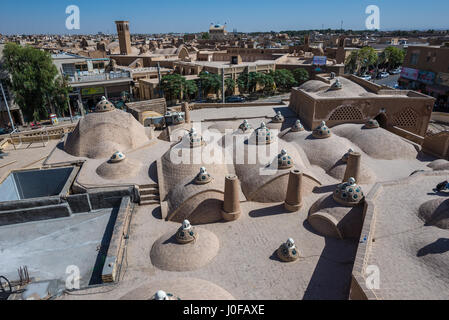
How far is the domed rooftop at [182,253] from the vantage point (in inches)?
479

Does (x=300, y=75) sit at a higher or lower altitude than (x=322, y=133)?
higher

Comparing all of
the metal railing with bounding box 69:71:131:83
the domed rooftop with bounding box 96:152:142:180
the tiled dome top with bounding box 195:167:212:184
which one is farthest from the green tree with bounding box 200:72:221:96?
the tiled dome top with bounding box 195:167:212:184

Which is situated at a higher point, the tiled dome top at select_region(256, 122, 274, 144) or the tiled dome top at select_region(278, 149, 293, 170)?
the tiled dome top at select_region(256, 122, 274, 144)

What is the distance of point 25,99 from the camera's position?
93.4 ft

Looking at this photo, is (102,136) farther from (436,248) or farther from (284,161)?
(436,248)

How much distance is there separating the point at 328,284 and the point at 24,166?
1981 centimetres

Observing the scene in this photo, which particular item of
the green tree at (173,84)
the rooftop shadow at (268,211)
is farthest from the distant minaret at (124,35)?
the rooftop shadow at (268,211)

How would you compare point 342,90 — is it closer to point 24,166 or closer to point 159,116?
point 159,116

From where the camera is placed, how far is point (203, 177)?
1549 centimetres

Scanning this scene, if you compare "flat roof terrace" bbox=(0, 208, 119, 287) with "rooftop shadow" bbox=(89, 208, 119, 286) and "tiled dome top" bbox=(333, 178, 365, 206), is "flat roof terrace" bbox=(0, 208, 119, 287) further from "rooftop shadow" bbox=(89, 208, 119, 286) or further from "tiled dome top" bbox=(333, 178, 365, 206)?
"tiled dome top" bbox=(333, 178, 365, 206)

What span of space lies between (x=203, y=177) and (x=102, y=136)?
357 inches

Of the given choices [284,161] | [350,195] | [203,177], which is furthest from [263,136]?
[350,195]

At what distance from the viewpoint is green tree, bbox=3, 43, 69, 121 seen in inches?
1072

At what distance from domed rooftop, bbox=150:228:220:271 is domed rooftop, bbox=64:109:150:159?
9.66 m
